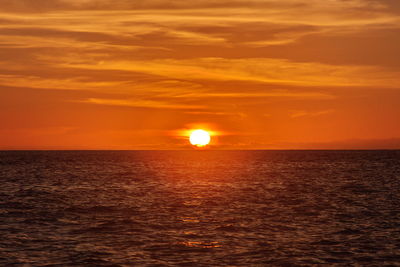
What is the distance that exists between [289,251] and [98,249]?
413 inches

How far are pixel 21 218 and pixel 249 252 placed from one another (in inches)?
819

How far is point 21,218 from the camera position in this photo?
1684 inches

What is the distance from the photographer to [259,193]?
65250 millimetres

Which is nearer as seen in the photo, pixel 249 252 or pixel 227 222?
pixel 249 252

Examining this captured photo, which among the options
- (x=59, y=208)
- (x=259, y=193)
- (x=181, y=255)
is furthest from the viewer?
(x=259, y=193)

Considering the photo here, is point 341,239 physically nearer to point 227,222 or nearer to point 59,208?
point 227,222

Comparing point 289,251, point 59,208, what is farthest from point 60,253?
point 59,208

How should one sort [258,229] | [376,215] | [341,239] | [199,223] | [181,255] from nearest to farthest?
1. [181,255]
2. [341,239]
3. [258,229]
4. [199,223]
5. [376,215]

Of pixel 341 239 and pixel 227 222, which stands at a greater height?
pixel 227 222

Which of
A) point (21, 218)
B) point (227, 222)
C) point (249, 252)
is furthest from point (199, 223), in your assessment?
point (21, 218)

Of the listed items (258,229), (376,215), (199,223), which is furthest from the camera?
(376,215)

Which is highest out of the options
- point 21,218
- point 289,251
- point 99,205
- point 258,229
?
point 99,205

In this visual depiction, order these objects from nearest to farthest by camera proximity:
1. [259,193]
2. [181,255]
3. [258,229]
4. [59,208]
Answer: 1. [181,255]
2. [258,229]
3. [59,208]
4. [259,193]

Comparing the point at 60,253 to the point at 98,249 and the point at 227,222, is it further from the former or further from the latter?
the point at 227,222
